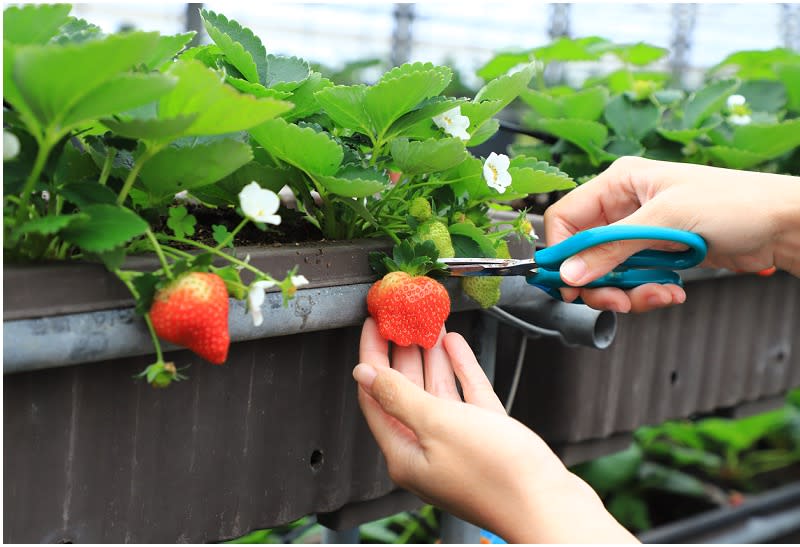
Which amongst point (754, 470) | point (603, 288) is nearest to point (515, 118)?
point (754, 470)

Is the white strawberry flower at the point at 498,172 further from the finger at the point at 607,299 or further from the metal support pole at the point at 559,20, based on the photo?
the metal support pole at the point at 559,20

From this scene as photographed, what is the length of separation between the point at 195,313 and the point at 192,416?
0.54 ft

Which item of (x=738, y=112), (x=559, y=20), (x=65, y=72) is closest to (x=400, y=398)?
(x=65, y=72)

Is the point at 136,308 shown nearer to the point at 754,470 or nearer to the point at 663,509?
the point at 663,509

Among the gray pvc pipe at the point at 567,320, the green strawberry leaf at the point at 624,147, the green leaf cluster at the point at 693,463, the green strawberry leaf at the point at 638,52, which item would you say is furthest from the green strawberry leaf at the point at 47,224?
the green leaf cluster at the point at 693,463

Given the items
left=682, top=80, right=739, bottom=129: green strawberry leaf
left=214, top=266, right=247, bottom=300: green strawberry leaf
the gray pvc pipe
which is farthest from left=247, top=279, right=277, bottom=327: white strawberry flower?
left=682, top=80, right=739, bottom=129: green strawberry leaf

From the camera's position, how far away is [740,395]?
54.6 inches

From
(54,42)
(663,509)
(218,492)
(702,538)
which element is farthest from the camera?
(663,509)

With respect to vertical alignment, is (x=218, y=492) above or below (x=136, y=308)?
below

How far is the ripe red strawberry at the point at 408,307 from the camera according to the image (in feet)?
2.19

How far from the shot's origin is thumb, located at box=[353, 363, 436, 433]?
643mm

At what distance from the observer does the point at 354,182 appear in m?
0.63

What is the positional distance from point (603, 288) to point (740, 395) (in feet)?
2.15

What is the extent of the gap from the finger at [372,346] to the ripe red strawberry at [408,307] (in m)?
0.01
